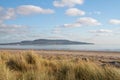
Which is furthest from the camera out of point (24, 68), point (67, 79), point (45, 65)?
point (45, 65)

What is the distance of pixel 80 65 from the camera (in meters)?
8.56

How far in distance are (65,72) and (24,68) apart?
216 centimetres

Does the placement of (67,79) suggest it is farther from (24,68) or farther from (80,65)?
(24,68)

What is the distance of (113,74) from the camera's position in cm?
714

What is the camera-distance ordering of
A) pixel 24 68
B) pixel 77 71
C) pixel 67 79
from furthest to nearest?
pixel 24 68, pixel 77 71, pixel 67 79

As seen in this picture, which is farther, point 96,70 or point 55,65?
point 55,65

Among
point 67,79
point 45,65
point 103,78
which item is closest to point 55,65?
point 45,65

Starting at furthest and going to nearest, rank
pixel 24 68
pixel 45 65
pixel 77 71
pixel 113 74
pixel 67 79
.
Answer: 1. pixel 45 65
2. pixel 24 68
3. pixel 77 71
4. pixel 67 79
5. pixel 113 74

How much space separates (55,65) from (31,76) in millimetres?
2693

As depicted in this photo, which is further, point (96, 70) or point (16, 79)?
point (96, 70)

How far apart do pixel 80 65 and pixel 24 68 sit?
2.57 m

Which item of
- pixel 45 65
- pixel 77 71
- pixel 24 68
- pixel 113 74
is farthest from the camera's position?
pixel 45 65

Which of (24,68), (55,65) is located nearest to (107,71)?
(55,65)

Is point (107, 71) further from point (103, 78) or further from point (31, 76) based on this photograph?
point (31, 76)
